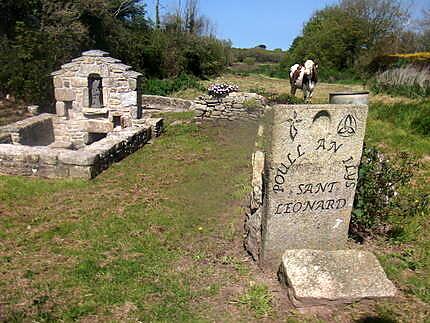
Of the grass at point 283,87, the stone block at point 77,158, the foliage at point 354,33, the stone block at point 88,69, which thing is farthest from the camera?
the foliage at point 354,33

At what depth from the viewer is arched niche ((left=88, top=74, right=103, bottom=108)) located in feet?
34.1

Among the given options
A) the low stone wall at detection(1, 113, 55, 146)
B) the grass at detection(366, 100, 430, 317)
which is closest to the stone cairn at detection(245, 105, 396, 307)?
the grass at detection(366, 100, 430, 317)

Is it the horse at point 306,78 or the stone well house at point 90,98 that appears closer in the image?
the stone well house at point 90,98

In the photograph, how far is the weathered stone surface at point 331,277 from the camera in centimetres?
324

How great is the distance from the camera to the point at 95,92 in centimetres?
1167

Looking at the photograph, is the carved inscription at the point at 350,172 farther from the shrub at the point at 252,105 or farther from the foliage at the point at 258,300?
the shrub at the point at 252,105

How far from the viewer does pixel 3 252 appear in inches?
163

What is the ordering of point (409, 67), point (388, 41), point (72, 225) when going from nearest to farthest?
point (72, 225), point (409, 67), point (388, 41)

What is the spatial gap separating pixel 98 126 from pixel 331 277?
8.55 metres

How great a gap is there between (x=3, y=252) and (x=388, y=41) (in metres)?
31.7

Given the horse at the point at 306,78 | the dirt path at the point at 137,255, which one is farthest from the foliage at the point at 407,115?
the dirt path at the point at 137,255

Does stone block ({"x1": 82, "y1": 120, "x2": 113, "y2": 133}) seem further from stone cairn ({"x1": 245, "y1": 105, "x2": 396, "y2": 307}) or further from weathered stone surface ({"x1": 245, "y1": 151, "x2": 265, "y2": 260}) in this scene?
stone cairn ({"x1": 245, "y1": 105, "x2": 396, "y2": 307})

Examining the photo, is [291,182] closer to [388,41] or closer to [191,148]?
[191,148]

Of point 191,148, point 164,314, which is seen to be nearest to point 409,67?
point 191,148
